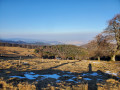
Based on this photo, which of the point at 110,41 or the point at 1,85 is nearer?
the point at 1,85

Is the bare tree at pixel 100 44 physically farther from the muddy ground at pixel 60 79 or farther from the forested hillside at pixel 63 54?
the forested hillside at pixel 63 54

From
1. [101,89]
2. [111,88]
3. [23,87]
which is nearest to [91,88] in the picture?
[101,89]

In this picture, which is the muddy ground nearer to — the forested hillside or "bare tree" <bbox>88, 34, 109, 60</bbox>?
"bare tree" <bbox>88, 34, 109, 60</bbox>

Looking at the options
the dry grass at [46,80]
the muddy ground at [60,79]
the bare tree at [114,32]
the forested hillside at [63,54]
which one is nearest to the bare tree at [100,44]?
the bare tree at [114,32]

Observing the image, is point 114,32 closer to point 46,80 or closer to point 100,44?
point 100,44

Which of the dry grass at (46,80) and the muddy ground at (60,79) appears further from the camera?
the muddy ground at (60,79)

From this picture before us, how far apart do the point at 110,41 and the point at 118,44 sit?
1.49 m

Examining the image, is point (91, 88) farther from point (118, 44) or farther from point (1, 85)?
point (118, 44)

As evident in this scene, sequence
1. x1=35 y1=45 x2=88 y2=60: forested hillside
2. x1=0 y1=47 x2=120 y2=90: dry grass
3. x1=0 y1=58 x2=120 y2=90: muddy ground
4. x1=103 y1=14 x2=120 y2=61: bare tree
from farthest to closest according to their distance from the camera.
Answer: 1. x1=35 y1=45 x2=88 y2=60: forested hillside
2. x1=103 y1=14 x2=120 y2=61: bare tree
3. x1=0 y1=58 x2=120 y2=90: muddy ground
4. x1=0 y1=47 x2=120 y2=90: dry grass

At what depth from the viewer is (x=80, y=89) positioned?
5.86 meters

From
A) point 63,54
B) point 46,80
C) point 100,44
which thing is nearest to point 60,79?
point 46,80

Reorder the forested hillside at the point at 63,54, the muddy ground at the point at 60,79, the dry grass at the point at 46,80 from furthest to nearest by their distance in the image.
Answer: the forested hillside at the point at 63,54 < the muddy ground at the point at 60,79 < the dry grass at the point at 46,80

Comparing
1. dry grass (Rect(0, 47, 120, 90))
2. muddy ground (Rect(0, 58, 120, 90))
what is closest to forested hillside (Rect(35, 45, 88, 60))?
dry grass (Rect(0, 47, 120, 90))

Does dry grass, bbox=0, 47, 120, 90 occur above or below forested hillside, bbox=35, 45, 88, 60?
above
